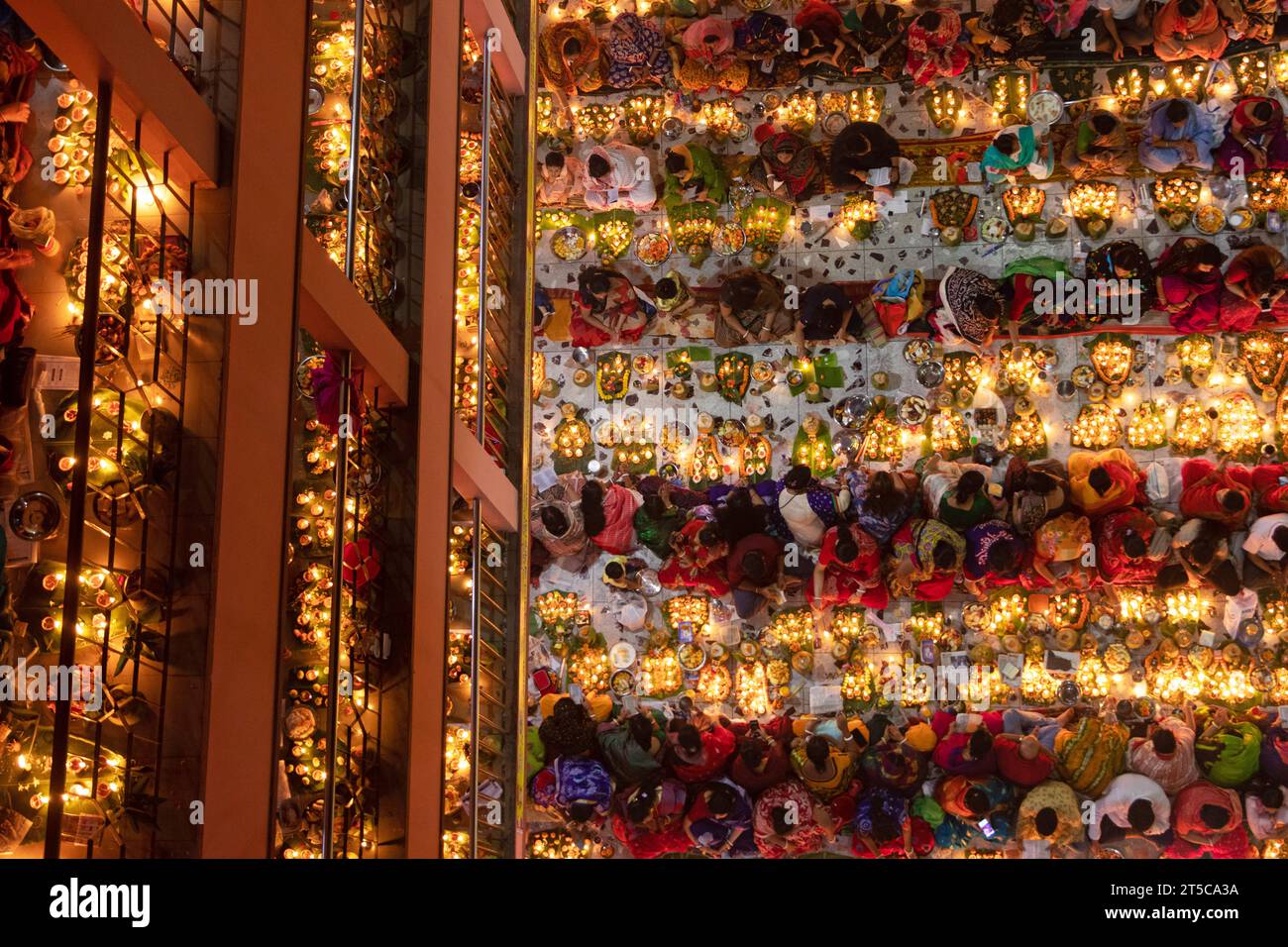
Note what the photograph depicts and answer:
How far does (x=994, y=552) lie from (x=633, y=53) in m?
5.17

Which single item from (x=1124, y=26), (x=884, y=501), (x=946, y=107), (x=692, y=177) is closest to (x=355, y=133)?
(x=692, y=177)

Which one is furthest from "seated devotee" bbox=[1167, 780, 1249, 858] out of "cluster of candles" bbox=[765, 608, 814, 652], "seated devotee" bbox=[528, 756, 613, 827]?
"seated devotee" bbox=[528, 756, 613, 827]

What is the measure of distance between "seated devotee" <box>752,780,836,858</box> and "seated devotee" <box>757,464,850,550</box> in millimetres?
1895

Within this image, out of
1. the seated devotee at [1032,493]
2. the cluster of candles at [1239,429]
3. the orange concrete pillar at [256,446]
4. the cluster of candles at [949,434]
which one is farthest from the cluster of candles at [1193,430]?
the orange concrete pillar at [256,446]

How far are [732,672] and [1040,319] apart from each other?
381 centimetres

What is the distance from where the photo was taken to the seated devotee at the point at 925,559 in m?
10.4

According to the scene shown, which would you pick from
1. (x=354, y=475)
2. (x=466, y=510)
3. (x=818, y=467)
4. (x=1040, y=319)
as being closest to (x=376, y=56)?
(x=354, y=475)

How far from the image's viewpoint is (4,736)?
451cm

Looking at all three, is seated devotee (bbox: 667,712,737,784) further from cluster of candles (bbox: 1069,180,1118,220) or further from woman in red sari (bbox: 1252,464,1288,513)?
cluster of candles (bbox: 1069,180,1118,220)

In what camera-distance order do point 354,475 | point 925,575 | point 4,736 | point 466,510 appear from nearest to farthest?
point 4,736 → point 354,475 → point 466,510 → point 925,575

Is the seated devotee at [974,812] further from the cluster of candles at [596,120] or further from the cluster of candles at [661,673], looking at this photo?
the cluster of candles at [596,120]

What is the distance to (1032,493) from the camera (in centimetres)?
1044

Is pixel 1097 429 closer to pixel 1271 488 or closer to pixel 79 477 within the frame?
pixel 1271 488

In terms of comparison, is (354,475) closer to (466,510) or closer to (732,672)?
(466,510)
